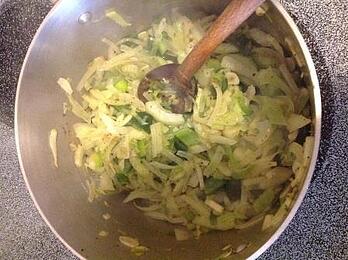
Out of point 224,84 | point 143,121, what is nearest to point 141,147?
point 143,121

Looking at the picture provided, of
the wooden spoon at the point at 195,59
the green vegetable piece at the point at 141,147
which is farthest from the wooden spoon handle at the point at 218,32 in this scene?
the green vegetable piece at the point at 141,147

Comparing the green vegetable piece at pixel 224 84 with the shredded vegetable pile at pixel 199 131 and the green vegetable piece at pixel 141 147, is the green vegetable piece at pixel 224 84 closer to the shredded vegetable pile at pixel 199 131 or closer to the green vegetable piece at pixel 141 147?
the shredded vegetable pile at pixel 199 131

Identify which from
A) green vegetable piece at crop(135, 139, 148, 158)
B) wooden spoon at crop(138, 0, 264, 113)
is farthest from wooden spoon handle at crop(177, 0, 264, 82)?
green vegetable piece at crop(135, 139, 148, 158)

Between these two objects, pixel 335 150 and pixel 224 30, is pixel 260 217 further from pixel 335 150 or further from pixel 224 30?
pixel 224 30

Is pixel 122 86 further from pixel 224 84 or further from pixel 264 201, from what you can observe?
pixel 264 201

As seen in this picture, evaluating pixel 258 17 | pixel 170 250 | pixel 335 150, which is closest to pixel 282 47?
pixel 258 17

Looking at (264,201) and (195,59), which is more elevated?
(195,59)
